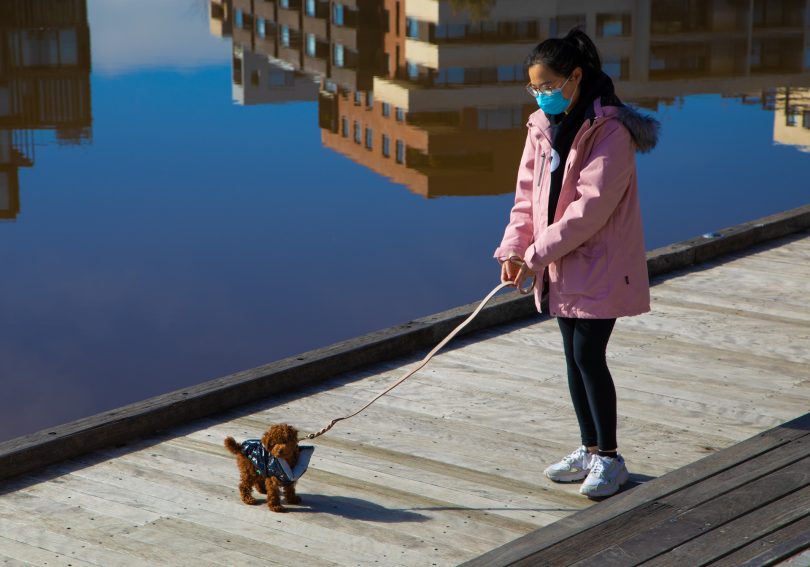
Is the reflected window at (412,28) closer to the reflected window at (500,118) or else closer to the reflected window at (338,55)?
the reflected window at (338,55)

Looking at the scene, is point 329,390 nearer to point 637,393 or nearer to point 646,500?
point 637,393

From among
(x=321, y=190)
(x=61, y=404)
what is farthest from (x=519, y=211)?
(x=321, y=190)

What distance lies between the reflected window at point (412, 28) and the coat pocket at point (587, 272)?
92.4 ft

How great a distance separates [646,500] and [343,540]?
3.27 ft

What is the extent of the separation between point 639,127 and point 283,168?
13.4m

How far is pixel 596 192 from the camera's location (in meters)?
4.58

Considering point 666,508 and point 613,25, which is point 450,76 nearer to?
point 613,25

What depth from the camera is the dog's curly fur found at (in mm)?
4691

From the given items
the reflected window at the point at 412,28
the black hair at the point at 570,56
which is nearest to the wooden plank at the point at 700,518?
the black hair at the point at 570,56

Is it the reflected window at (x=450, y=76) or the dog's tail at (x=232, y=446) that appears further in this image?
the reflected window at (x=450, y=76)

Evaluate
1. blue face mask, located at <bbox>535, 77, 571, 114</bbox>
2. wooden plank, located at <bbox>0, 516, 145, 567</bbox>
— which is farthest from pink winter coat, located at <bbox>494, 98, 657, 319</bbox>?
wooden plank, located at <bbox>0, 516, 145, 567</bbox>

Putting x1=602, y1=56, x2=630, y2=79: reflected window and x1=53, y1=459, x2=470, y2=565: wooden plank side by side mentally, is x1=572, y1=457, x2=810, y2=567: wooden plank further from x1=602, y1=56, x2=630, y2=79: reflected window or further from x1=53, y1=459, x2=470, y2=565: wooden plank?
x1=602, y1=56, x2=630, y2=79: reflected window

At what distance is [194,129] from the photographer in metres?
20.4

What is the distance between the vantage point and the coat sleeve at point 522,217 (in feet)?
16.0
